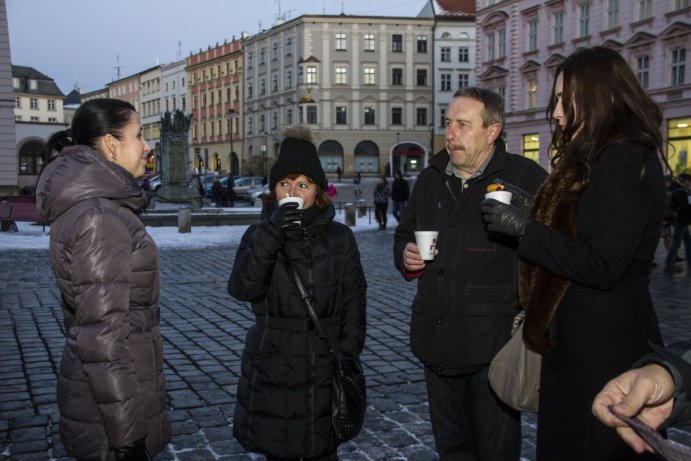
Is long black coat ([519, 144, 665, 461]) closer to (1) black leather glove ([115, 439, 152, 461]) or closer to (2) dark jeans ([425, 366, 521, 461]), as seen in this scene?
(2) dark jeans ([425, 366, 521, 461])

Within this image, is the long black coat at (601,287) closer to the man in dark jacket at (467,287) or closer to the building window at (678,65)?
the man in dark jacket at (467,287)

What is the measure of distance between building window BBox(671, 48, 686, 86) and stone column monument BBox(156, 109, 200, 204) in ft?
72.5

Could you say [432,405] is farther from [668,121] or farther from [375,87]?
[375,87]

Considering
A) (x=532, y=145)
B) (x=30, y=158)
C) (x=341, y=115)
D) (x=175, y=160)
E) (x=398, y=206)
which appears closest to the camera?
(x=398, y=206)

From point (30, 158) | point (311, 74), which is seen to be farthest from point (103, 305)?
point (311, 74)

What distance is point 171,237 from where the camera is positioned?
781 inches

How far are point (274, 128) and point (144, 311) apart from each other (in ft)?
241

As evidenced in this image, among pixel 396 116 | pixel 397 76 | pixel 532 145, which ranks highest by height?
pixel 397 76

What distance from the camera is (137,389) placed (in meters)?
2.71

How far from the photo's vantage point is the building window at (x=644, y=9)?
3575cm

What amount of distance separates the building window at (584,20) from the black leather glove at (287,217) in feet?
133

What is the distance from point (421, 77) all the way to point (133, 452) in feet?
→ 234

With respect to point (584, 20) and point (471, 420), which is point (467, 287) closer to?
point (471, 420)

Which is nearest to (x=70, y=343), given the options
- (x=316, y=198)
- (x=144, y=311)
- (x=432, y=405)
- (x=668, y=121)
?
(x=144, y=311)
